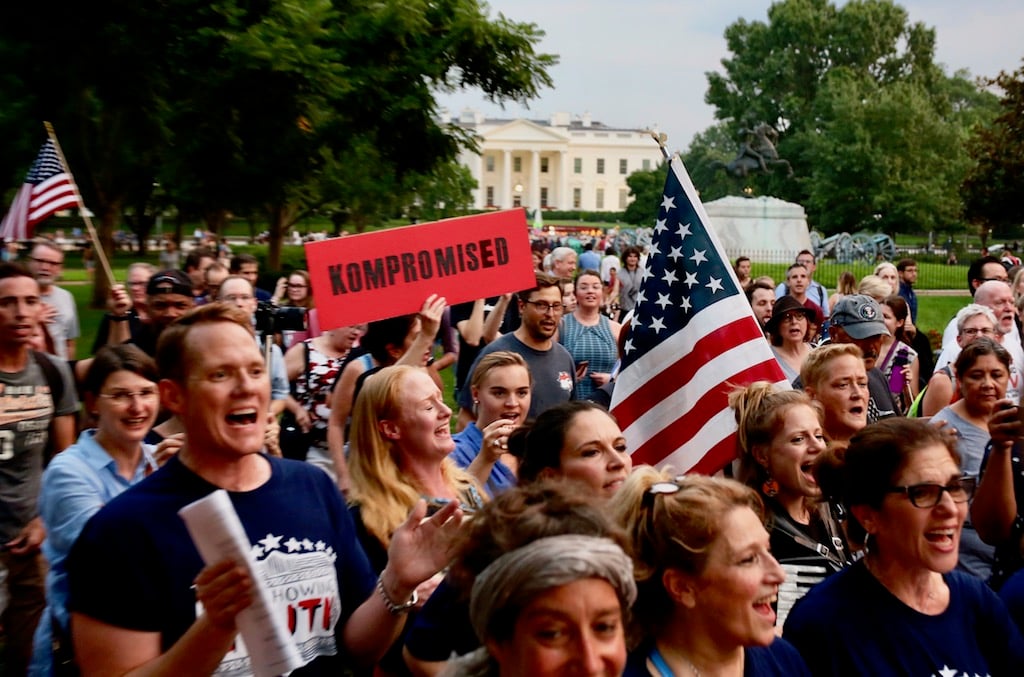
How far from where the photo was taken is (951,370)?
6.64 m

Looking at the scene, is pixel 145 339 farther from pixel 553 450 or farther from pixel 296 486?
pixel 296 486

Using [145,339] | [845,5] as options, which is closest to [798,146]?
[845,5]

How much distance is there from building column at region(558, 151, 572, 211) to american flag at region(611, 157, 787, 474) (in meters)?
144

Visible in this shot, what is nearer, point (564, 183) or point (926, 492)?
point (926, 492)

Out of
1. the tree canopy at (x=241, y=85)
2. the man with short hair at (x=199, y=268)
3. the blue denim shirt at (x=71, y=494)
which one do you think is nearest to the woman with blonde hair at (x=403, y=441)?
the blue denim shirt at (x=71, y=494)

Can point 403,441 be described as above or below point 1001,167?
below

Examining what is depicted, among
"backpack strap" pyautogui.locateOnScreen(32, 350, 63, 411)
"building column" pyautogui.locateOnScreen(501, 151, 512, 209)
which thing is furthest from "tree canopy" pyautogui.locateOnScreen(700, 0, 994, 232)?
"building column" pyautogui.locateOnScreen(501, 151, 512, 209)

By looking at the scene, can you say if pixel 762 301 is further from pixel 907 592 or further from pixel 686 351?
pixel 907 592

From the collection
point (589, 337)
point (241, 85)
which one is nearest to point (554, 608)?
point (589, 337)

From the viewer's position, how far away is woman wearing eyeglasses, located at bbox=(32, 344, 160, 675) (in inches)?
162

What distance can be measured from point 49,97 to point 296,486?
18892 mm

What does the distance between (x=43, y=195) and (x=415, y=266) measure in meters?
5.47

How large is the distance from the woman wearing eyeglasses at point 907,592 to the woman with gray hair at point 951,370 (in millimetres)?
3194

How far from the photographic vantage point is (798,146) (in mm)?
71750
